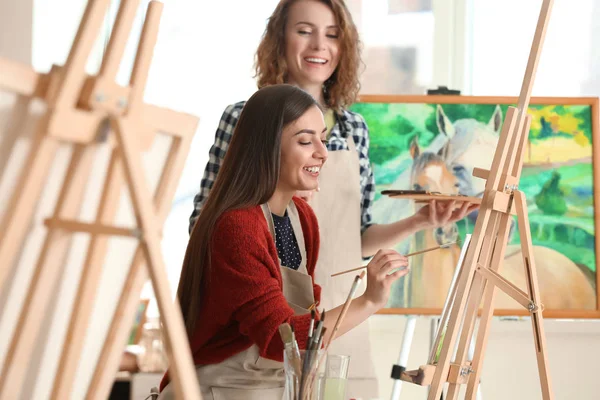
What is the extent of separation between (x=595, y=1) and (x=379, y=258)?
7.41 ft

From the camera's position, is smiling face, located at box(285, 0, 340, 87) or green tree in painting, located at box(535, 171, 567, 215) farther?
green tree in painting, located at box(535, 171, 567, 215)

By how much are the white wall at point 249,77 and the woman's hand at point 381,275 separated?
162 cm

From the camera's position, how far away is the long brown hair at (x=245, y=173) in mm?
1641

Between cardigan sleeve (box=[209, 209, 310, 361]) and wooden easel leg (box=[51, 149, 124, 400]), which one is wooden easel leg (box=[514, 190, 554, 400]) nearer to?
cardigan sleeve (box=[209, 209, 310, 361])

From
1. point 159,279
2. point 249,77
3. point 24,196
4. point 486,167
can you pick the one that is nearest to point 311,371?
point 159,279

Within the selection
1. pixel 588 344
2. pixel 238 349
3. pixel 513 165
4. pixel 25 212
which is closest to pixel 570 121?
pixel 588 344

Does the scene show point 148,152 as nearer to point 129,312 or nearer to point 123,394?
point 129,312

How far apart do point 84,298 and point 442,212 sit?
44.0 inches

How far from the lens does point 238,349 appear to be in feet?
5.22

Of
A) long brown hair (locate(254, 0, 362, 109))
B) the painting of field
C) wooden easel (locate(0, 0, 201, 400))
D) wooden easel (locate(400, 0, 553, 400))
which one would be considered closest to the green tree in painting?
the painting of field

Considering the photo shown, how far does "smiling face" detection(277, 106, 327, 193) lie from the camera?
1.74 meters

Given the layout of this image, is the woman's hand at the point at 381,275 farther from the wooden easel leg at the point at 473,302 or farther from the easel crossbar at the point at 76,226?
the easel crossbar at the point at 76,226

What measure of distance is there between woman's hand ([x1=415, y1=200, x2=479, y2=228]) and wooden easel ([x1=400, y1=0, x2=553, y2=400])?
0.17 metres

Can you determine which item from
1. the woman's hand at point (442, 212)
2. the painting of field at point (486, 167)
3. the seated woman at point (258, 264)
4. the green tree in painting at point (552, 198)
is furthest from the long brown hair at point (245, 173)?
the green tree in painting at point (552, 198)
